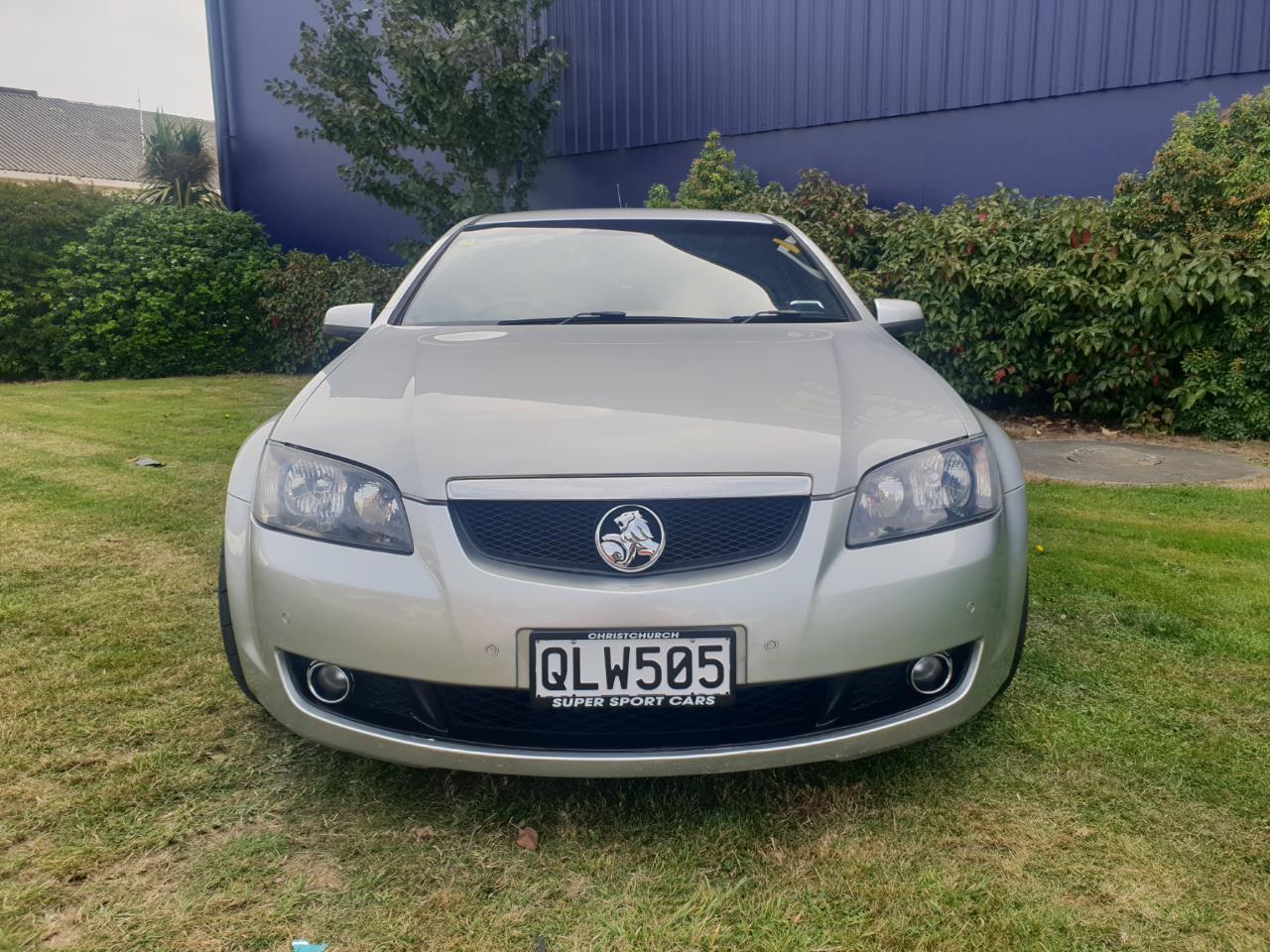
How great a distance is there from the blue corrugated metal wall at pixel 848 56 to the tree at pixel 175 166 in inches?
332

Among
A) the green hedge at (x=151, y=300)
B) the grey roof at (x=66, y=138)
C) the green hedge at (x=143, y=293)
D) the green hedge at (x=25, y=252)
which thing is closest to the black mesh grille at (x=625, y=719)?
the green hedge at (x=143, y=293)

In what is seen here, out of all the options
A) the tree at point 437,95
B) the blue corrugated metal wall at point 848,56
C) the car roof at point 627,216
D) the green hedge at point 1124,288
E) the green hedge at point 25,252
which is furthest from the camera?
the green hedge at point 25,252

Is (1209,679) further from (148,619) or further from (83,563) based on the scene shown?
(83,563)

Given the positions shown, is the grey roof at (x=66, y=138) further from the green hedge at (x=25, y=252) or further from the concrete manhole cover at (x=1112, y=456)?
the concrete manhole cover at (x=1112, y=456)

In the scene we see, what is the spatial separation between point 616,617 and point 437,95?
840 centimetres

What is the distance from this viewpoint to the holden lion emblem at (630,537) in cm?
179

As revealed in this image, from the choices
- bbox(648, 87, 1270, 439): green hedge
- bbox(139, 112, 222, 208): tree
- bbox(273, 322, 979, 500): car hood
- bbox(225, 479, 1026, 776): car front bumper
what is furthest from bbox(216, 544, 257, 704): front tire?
bbox(139, 112, 222, 208): tree

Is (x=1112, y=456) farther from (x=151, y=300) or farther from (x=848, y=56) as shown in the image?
(x=151, y=300)

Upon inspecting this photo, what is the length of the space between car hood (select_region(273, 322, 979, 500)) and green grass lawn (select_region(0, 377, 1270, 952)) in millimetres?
707

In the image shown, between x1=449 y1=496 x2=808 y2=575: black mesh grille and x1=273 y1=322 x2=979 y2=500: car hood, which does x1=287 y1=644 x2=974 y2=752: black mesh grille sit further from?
x1=273 y1=322 x2=979 y2=500: car hood

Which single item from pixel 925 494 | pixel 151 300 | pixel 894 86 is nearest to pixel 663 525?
pixel 925 494

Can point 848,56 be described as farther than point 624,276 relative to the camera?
Yes

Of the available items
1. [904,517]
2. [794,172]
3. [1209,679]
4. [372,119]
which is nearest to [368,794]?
[904,517]

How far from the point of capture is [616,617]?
1.74m
